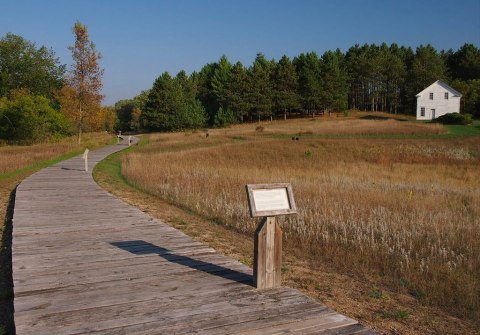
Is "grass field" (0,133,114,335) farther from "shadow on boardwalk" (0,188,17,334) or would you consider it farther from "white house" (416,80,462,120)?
"white house" (416,80,462,120)

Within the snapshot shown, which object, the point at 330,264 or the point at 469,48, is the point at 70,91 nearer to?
the point at 330,264

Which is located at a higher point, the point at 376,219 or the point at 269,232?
the point at 269,232

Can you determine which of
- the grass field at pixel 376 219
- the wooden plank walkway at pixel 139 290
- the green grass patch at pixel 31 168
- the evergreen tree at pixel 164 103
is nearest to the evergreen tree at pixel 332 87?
the evergreen tree at pixel 164 103

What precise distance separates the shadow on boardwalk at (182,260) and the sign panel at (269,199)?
0.92m

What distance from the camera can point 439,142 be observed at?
35.5 metres

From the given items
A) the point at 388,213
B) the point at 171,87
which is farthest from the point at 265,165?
the point at 171,87

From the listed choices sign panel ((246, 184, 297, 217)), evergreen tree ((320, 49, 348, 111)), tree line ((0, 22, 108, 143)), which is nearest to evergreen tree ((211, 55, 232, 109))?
evergreen tree ((320, 49, 348, 111))

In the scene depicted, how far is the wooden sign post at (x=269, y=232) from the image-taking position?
4.89 meters

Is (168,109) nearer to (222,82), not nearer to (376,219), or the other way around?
(222,82)

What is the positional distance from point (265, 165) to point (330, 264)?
1932cm

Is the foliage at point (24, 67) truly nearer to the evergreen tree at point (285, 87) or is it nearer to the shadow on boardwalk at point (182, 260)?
the evergreen tree at point (285, 87)

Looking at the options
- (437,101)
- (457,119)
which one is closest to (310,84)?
(437,101)

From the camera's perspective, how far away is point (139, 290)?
4.92 m

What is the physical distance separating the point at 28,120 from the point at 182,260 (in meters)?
42.6
